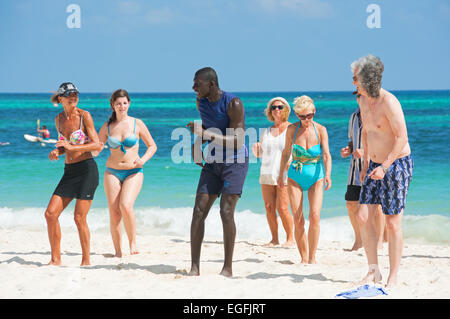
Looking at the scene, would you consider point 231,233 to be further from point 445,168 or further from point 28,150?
point 28,150

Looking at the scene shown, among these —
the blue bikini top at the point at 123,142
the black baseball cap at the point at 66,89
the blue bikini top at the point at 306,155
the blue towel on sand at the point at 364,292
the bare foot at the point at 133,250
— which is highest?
the black baseball cap at the point at 66,89

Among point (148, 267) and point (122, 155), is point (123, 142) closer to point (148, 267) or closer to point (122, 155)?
point (122, 155)

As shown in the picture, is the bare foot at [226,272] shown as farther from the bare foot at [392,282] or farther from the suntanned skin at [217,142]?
the bare foot at [392,282]

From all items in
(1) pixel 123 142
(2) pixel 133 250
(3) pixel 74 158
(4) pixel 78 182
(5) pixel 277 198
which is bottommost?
(2) pixel 133 250

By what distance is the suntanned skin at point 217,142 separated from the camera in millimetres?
5348

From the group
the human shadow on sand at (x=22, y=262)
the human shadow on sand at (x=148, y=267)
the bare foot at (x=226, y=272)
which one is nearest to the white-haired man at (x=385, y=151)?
the bare foot at (x=226, y=272)

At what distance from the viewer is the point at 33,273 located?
5551mm

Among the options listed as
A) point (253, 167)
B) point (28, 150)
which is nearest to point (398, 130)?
point (253, 167)

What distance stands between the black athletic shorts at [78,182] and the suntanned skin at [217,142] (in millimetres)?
1185

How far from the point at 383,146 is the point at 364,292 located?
1151 mm

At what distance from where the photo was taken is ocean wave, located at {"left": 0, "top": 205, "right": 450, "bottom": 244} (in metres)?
9.73

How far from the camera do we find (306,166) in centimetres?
618

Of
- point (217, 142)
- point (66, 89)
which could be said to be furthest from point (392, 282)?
point (66, 89)
